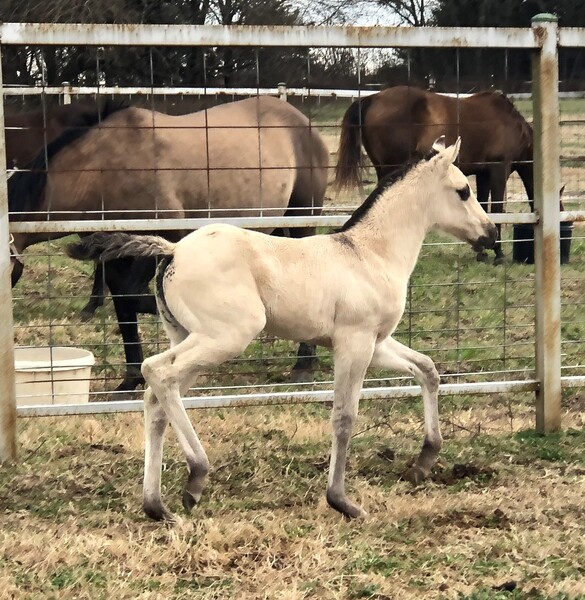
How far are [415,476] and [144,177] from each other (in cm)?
293

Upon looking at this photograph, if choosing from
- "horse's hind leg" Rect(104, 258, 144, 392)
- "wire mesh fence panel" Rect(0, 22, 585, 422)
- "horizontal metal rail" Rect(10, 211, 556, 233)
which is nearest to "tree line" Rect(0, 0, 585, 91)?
"wire mesh fence panel" Rect(0, 22, 585, 422)

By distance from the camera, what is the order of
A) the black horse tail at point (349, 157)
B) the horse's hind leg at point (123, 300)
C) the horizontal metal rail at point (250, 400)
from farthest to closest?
the black horse tail at point (349, 157)
the horse's hind leg at point (123, 300)
the horizontal metal rail at point (250, 400)

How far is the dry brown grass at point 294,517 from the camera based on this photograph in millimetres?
3322

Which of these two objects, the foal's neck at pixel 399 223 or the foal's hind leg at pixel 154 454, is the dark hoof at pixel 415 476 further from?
the foal's hind leg at pixel 154 454

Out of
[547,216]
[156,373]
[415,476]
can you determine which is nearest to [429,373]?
[415,476]

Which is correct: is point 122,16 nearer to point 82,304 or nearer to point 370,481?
point 82,304

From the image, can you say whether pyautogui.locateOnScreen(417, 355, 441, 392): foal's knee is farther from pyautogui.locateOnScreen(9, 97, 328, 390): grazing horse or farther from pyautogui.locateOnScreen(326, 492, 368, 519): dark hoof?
pyautogui.locateOnScreen(9, 97, 328, 390): grazing horse

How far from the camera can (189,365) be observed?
3.79 m

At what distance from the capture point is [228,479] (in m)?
4.44

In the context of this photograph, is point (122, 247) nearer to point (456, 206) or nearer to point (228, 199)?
point (456, 206)

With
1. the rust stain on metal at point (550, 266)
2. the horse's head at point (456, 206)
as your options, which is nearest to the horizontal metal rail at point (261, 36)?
the horse's head at point (456, 206)

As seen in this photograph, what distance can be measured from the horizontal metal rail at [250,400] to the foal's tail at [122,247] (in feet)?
3.12

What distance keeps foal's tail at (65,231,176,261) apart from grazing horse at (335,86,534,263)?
4.52m

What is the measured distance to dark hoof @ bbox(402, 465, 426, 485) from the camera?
14.4 ft
